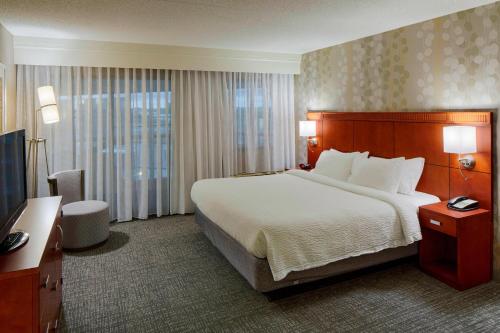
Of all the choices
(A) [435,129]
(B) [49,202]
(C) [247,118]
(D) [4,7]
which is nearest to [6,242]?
(B) [49,202]

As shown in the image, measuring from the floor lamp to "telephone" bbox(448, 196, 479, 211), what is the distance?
414 cm

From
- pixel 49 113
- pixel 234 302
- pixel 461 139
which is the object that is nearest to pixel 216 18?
pixel 49 113

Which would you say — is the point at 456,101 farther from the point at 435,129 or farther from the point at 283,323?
the point at 283,323

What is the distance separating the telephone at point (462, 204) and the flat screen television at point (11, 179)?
10.7 feet

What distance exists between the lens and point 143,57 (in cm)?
489

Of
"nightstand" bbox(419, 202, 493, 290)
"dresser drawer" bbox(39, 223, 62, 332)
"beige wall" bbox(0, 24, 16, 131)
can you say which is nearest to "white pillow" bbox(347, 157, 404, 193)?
"nightstand" bbox(419, 202, 493, 290)

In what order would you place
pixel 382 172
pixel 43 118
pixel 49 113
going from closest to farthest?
1. pixel 382 172
2. pixel 49 113
3. pixel 43 118

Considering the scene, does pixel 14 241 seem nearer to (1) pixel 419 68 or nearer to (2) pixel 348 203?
(2) pixel 348 203

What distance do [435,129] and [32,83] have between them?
4611 mm

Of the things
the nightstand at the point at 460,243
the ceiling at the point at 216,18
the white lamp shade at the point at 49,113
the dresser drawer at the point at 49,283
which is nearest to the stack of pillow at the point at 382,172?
the nightstand at the point at 460,243

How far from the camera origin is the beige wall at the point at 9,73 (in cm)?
386

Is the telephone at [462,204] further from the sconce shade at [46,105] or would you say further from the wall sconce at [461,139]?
the sconce shade at [46,105]

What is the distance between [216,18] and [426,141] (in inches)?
96.0

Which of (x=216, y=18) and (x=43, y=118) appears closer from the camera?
(x=216, y=18)
